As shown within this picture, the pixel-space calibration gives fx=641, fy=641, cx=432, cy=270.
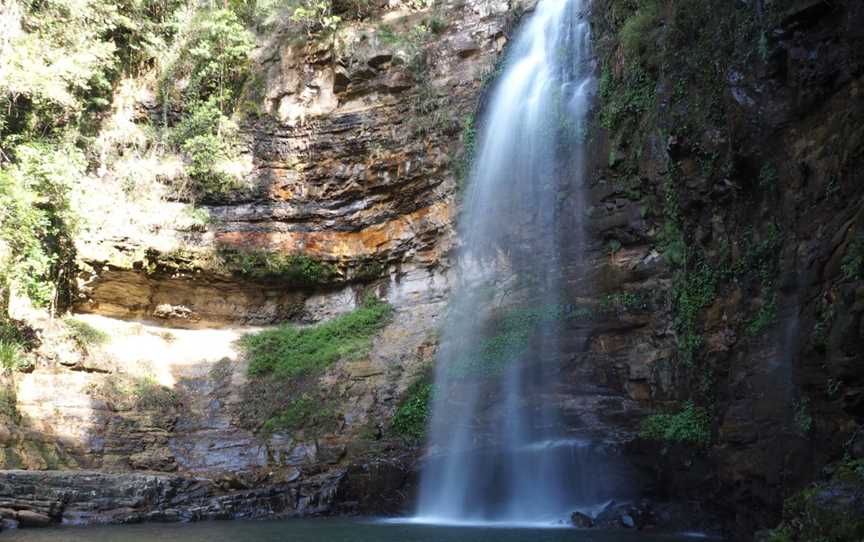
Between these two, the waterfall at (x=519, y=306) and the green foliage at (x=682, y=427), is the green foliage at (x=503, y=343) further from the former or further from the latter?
the green foliage at (x=682, y=427)

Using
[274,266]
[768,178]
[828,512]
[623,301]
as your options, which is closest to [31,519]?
[274,266]

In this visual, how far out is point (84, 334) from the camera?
52.9 feet

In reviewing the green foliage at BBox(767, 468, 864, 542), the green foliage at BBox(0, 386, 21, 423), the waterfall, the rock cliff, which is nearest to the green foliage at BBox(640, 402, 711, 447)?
the rock cliff

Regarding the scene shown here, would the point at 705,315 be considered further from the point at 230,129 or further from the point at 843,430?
the point at 230,129

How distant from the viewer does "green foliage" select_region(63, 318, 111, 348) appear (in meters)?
15.9

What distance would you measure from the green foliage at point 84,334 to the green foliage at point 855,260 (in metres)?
15.9

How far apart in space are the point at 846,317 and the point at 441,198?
11608 mm

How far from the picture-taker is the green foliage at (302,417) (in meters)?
14.8

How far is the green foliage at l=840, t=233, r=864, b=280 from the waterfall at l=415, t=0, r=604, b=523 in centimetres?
536

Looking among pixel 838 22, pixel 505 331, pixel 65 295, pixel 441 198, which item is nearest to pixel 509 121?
pixel 441 198

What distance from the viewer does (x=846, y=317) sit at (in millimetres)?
7238

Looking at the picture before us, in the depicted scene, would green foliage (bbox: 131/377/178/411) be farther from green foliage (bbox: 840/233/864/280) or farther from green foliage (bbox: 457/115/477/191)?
green foliage (bbox: 840/233/864/280)

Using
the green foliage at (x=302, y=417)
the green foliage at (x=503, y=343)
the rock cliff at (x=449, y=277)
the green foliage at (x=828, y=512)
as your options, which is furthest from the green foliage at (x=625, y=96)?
the green foliage at (x=302, y=417)

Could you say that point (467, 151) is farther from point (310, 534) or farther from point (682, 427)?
point (310, 534)
